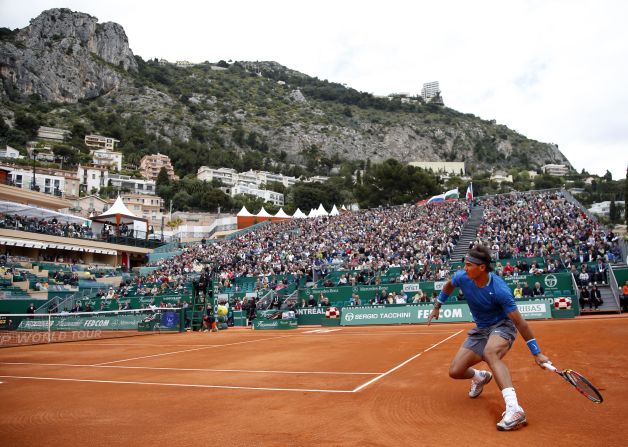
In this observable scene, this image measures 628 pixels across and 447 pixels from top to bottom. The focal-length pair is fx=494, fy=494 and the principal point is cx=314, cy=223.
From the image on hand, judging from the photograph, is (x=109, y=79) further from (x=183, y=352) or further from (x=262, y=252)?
(x=183, y=352)

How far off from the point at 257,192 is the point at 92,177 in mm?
45539

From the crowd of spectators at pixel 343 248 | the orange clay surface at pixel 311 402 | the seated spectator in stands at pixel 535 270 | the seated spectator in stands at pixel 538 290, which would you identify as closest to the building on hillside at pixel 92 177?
the crowd of spectators at pixel 343 248

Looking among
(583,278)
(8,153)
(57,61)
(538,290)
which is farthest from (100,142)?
(583,278)

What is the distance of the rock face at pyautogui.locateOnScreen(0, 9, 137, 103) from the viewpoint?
168500 millimetres

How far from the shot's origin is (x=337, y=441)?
498 centimetres

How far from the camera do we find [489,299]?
5.98 metres

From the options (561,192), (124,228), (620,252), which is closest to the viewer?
(620,252)

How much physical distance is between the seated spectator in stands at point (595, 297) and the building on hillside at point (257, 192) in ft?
408

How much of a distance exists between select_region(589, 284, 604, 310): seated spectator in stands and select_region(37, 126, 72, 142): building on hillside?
158875 mm

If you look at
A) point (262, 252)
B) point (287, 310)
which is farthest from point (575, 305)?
point (262, 252)

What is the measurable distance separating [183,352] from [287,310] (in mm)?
14173

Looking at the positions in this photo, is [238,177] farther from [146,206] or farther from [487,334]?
[487,334]

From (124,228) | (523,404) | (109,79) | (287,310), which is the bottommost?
(287,310)

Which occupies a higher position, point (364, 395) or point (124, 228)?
point (124, 228)
